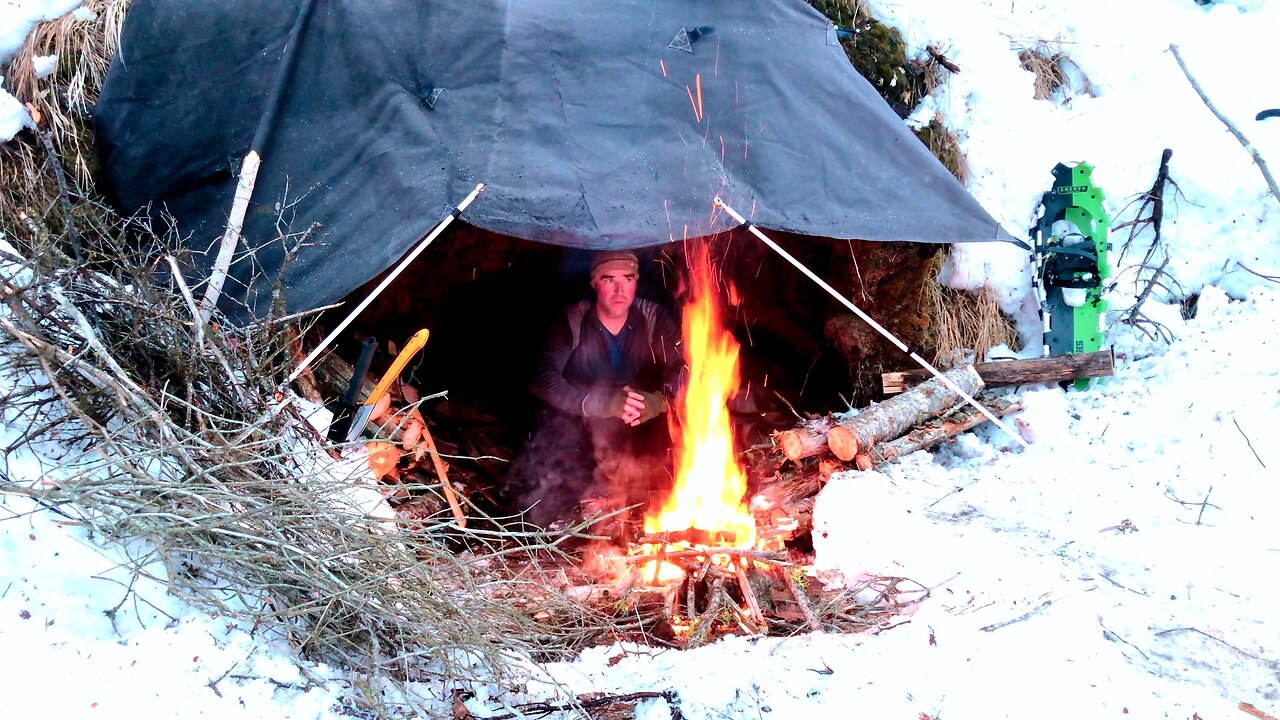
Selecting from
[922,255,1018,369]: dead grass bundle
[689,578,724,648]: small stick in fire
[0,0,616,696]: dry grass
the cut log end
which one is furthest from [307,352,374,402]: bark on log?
[922,255,1018,369]: dead grass bundle

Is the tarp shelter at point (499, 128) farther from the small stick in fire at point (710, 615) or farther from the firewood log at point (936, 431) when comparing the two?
the small stick in fire at point (710, 615)

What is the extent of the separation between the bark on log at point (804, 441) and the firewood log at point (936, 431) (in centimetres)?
26

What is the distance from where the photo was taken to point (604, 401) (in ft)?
16.5

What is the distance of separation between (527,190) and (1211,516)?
120 inches

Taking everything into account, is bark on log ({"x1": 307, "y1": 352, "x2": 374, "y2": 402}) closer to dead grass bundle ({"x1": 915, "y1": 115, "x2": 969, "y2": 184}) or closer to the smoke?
the smoke

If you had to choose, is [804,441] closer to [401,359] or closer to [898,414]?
[898,414]

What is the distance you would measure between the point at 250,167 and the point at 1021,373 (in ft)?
12.6

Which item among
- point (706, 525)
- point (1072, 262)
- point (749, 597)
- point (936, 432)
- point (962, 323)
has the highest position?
point (1072, 262)

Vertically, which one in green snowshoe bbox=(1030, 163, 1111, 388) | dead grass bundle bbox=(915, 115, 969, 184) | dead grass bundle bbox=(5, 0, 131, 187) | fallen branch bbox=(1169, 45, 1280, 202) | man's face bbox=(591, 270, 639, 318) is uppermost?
fallen branch bbox=(1169, 45, 1280, 202)

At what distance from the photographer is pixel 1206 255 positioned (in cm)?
529

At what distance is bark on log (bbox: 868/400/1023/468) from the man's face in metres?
1.64

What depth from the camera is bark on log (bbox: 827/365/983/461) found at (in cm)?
427

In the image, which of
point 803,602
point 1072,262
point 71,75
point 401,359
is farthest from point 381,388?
point 1072,262

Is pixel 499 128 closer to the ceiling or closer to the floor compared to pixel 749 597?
closer to the ceiling
